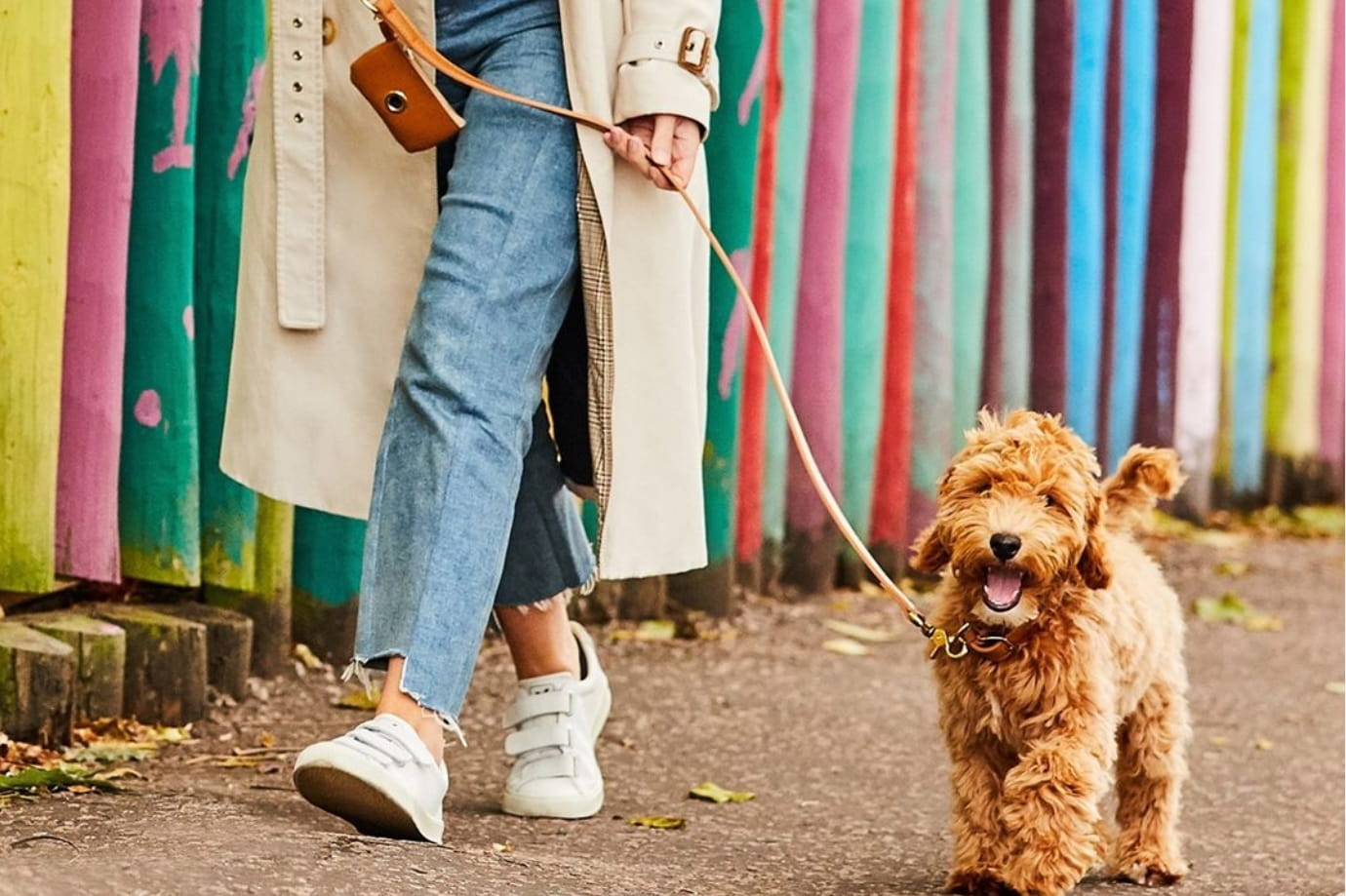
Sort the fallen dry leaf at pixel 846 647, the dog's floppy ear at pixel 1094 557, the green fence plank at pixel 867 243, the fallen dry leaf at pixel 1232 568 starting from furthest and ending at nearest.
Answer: the fallen dry leaf at pixel 1232 568 → the green fence plank at pixel 867 243 → the fallen dry leaf at pixel 846 647 → the dog's floppy ear at pixel 1094 557

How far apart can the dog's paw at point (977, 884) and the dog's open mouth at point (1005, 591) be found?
0.45 meters

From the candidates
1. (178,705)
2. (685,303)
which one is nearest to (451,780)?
(178,705)

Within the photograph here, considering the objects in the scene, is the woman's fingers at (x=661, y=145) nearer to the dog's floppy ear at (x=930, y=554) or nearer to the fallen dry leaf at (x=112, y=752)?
the dog's floppy ear at (x=930, y=554)

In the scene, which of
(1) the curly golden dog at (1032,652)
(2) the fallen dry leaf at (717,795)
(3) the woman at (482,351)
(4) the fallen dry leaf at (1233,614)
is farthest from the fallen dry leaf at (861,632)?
(1) the curly golden dog at (1032,652)

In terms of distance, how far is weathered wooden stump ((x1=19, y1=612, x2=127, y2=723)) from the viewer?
4.34 metres

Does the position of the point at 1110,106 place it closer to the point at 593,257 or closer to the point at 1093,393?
the point at 1093,393

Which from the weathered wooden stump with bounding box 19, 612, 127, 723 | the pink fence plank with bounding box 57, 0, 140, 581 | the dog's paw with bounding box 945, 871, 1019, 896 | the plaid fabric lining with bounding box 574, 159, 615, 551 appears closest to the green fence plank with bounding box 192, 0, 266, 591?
the pink fence plank with bounding box 57, 0, 140, 581

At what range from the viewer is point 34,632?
14.1ft

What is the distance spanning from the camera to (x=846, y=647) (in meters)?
6.03

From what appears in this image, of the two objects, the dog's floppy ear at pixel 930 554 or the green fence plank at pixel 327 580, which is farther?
the green fence plank at pixel 327 580

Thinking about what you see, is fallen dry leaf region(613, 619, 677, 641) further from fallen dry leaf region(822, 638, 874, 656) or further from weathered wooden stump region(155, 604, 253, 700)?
weathered wooden stump region(155, 604, 253, 700)

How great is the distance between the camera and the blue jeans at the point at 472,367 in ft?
11.5

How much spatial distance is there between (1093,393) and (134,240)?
4209 mm

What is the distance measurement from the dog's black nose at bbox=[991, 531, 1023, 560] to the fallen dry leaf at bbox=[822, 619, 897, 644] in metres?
2.74
